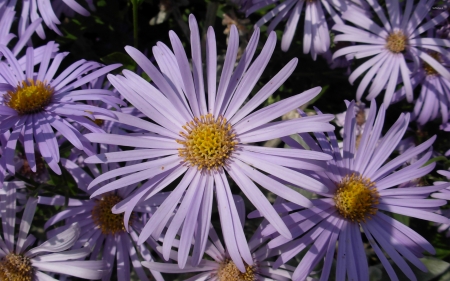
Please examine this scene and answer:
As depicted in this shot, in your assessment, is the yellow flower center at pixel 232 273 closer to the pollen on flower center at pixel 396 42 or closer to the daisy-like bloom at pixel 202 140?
the daisy-like bloom at pixel 202 140

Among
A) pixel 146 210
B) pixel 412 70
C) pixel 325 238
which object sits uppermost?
pixel 412 70

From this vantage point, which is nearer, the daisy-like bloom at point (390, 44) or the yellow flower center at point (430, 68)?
the daisy-like bloom at point (390, 44)

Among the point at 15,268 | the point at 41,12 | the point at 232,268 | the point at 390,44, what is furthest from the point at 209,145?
the point at 390,44

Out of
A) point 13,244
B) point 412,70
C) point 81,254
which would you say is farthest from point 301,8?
point 13,244

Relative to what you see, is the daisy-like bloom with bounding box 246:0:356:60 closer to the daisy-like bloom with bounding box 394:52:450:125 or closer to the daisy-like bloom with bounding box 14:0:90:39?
the daisy-like bloom with bounding box 394:52:450:125

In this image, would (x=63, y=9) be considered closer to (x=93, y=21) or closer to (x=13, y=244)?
(x=93, y=21)

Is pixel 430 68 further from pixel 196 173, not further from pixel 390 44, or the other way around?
pixel 196 173

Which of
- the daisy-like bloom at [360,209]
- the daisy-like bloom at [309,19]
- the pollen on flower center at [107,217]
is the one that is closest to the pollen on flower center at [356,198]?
the daisy-like bloom at [360,209]
